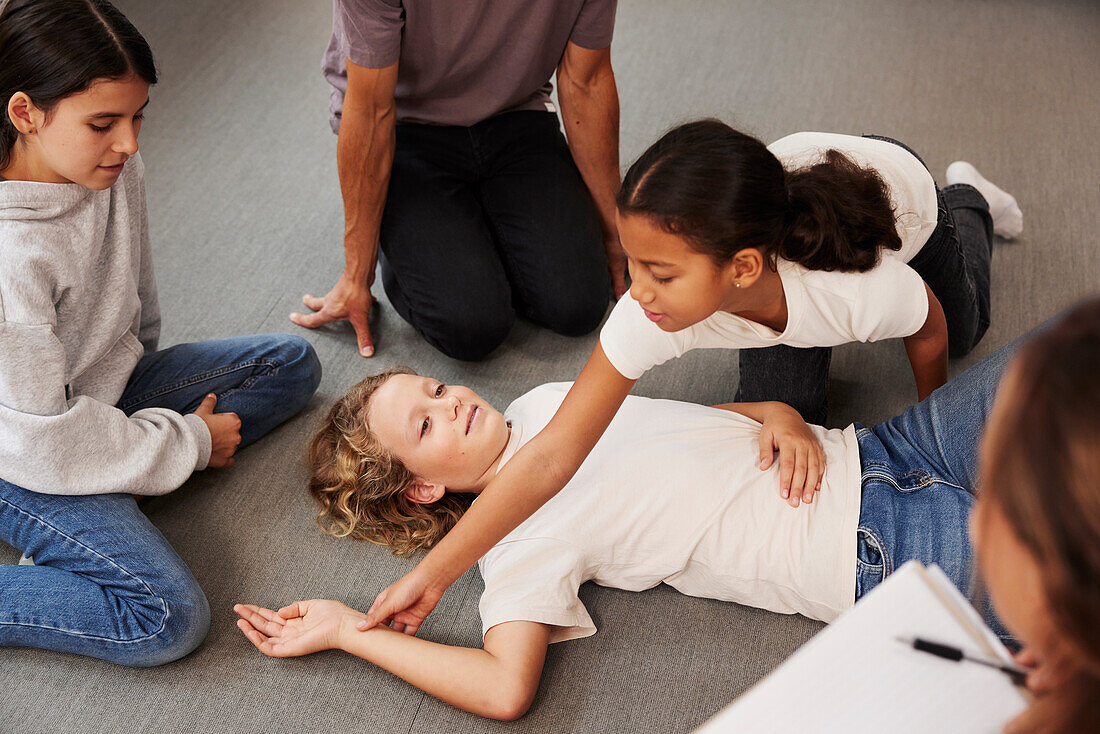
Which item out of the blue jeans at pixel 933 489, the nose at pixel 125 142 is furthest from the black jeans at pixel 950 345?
the nose at pixel 125 142

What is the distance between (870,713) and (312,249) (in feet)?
5.24

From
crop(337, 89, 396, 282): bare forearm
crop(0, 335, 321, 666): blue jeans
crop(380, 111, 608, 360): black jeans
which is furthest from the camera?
crop(380, 111, 608, 360): black jeans

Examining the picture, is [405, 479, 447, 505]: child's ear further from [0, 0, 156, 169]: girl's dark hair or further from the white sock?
the white sock

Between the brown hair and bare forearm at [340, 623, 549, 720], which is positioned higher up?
the brown hair

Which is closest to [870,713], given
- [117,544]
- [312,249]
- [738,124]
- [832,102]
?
[117,544]

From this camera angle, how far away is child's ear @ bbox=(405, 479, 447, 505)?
1268mm

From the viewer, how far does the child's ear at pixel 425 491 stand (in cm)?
127

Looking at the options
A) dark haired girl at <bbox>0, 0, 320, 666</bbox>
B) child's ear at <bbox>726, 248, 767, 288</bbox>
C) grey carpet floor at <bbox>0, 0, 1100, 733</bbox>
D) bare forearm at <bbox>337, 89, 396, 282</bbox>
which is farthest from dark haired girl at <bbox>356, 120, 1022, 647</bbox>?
bare forearm at <bbox>337, 89, 396, 282</bbox>

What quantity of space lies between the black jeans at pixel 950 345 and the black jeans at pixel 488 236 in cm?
40

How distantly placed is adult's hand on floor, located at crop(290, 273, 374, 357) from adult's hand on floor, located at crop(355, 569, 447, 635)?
0.68 meters

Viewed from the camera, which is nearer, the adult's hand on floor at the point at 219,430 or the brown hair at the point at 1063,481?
the brown hair at the point at 1063,481

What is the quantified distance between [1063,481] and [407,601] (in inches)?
31.8

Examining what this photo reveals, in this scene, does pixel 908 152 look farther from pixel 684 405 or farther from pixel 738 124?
pixel 738 124

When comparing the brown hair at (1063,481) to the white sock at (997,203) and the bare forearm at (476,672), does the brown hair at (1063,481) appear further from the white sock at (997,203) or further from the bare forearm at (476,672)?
the white sock at (997,203)
